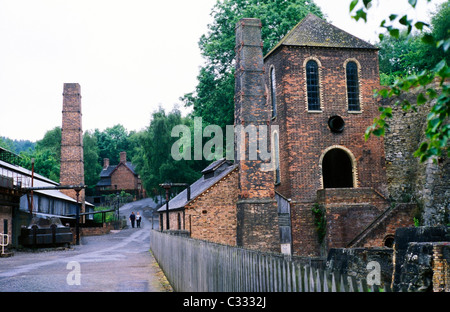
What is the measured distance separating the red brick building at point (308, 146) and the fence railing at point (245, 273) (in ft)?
35.2

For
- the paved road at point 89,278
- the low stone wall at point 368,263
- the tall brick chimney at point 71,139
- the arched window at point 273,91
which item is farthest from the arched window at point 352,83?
the tall brick chimney at point 71,139

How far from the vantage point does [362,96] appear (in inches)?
947

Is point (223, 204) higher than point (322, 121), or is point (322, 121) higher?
point (322, 121)

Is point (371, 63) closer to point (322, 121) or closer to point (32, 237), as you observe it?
point (322, 121)

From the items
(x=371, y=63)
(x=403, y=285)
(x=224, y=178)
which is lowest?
(x=403, y=285)

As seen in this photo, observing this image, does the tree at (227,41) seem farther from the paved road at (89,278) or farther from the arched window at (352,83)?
the paved road at (89,278)

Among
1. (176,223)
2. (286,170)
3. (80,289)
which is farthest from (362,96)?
(80,289)

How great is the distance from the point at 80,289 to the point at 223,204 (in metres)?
12.5

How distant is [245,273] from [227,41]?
27.1 meters

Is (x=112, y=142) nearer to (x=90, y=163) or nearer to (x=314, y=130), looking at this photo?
(x=90, y=163)

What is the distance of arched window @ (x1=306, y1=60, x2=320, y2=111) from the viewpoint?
23.8 m

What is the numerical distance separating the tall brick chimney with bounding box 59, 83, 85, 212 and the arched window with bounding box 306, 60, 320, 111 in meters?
26.3

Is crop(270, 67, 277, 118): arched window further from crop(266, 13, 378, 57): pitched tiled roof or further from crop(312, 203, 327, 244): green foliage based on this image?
crop(312, 203, 327, 244): green foliage
